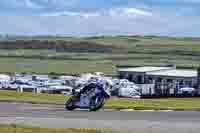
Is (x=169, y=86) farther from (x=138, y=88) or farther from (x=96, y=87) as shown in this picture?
(x=96, y=87)

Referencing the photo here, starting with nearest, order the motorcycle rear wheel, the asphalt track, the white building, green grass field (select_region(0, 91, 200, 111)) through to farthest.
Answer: the asphalt track, the motorcycle rear wheel, green grass field (select_region(0, 91, 200, 111)), the white building

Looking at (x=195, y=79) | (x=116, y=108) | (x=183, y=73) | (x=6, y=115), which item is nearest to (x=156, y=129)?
(x=6, y=115)

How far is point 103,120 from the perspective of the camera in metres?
24.3

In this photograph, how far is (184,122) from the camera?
80.7ft

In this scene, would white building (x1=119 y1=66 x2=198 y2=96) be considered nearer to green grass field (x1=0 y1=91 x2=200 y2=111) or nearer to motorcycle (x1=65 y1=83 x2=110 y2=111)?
green grass field (x1=0 y1=91 x2=200 y2=111)

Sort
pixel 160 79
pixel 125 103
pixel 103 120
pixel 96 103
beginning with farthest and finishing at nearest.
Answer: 1. pixel 160 79
2. pixel 125 103
3. pixel 96 103
4. pixel 103 120

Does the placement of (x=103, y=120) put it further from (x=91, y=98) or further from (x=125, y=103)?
(x=125, y=103)

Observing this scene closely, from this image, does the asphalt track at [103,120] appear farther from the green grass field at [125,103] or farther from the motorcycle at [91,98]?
the green grass field at [125,103]

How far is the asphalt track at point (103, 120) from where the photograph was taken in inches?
851

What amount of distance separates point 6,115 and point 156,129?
7926 mm

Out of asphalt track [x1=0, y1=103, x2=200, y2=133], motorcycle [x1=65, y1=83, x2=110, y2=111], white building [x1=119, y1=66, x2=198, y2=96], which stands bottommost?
white building [x1=119, y1=66, x2=198, y2=96]

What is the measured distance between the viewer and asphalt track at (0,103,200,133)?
21614 mm

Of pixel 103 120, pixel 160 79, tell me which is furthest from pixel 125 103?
pixel 160 79

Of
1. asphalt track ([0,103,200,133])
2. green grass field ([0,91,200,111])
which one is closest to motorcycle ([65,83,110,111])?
asphalt track ([0,103,200,133])
